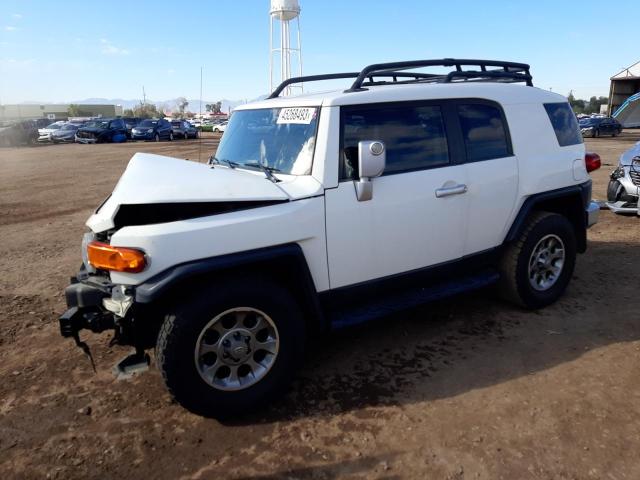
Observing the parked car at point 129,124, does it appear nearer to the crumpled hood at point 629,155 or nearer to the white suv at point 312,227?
the crumpled hood at point 629,155

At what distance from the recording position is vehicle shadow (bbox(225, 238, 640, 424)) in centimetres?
327

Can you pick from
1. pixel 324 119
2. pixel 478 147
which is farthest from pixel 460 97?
Result: pixel 324 119

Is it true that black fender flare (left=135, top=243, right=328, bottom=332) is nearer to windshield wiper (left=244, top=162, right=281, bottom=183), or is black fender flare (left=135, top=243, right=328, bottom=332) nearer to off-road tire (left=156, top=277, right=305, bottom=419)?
off-road tire (left=156, top=277, right=305, bottom=419)

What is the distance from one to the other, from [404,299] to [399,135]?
123 cm

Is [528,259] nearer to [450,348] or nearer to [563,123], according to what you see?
[450,348]

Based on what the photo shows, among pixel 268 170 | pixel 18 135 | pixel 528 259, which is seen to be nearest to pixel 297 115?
pixel 268 170

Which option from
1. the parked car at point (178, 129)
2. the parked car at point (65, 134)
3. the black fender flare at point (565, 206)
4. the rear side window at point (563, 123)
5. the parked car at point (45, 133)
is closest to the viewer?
the black fender flare at point (565, 206)

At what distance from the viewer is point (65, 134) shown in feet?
102

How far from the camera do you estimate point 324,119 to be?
10.6 feet

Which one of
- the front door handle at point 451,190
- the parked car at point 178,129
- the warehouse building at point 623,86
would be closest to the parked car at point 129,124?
the parked car at point 178,129

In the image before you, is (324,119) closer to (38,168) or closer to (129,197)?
(129,197)

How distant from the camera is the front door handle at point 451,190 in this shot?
359 cm

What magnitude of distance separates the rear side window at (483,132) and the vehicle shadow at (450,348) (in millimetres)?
Answer: 1485

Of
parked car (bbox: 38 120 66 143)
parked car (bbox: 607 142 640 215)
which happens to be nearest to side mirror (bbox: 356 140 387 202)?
parked car (bbox: 607 142 640 215)
